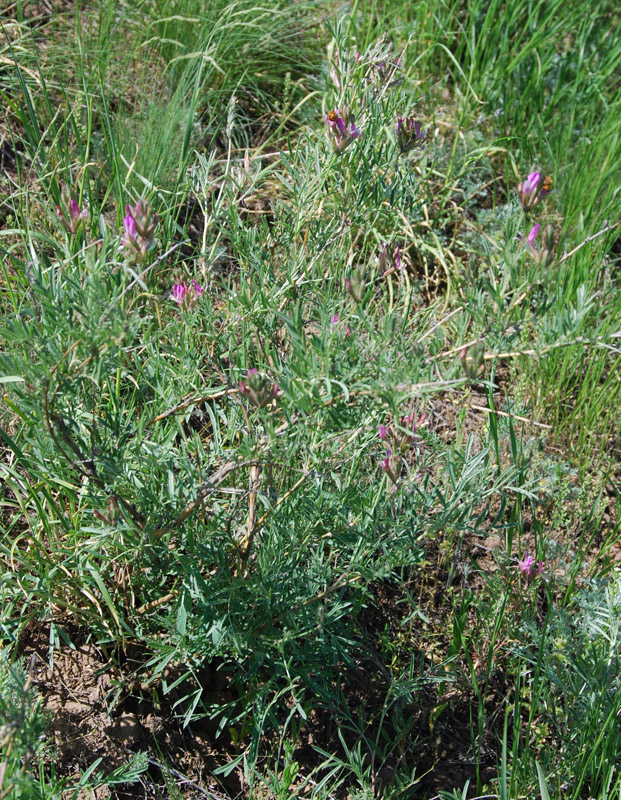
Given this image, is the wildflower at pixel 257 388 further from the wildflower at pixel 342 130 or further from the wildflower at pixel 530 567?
the wildflower at pixel 530 567

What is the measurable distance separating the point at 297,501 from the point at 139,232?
68cm

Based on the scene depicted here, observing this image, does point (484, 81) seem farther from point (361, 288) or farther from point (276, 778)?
point (276, 778)

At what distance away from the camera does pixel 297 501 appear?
167cm

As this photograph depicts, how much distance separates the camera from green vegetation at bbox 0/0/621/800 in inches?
53.0

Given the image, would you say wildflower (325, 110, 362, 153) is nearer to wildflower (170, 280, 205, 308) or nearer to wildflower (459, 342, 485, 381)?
wildflower (170, 280, 205, 308)

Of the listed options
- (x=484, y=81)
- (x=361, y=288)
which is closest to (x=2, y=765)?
(x=361, y=288)

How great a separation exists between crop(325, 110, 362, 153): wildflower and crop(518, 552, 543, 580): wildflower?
1.17 m

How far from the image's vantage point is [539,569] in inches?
80.7

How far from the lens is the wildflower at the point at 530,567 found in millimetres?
2039

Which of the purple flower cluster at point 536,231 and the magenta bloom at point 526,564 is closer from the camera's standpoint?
the purple flower cluster at point 536,231

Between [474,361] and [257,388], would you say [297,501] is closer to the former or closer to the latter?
[257,388]

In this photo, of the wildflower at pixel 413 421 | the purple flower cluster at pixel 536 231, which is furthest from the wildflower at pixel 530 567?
the purple flower cluster at pixel 536 231

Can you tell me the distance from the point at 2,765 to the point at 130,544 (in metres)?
0.57

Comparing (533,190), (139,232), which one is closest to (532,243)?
(533,190)
